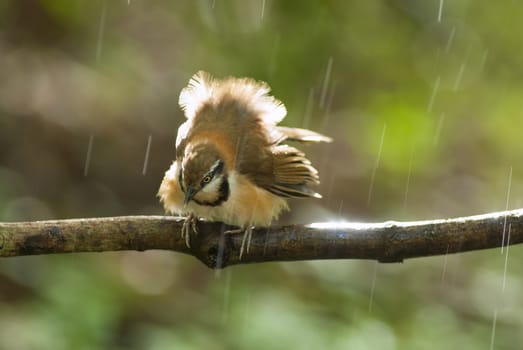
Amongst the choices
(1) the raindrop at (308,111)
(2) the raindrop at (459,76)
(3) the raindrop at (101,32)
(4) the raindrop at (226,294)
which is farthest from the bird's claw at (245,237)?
(3) the raindrop at (101,32)

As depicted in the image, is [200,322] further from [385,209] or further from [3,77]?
[3,77]

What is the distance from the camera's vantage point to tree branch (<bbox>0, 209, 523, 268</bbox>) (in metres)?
3.19

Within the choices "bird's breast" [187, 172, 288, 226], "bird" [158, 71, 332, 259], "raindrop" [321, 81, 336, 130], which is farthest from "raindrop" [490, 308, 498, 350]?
"raindrop" [321, 81, 336, 130]

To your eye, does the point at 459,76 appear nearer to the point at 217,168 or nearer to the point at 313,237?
the point at 217,168

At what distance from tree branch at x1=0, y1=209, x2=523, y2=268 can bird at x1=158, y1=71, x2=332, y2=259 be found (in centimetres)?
60

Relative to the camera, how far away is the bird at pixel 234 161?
436cm

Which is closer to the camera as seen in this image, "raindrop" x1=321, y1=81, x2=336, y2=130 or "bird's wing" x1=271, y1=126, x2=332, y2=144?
"bird's wing" x1=271, y1=126, x2=332, y2=144

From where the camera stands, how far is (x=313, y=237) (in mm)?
3385

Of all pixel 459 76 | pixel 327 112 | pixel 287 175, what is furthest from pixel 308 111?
pixel 287 175

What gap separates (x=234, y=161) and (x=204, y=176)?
389mm

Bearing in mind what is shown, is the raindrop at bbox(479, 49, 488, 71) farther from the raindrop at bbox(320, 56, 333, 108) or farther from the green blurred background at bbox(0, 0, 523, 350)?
the raindrop at bbox(320, 56, 333, 108)

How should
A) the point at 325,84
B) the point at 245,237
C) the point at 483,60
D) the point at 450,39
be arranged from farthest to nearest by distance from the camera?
the point at 325,84
the point at 450,39
the point at 483,60
the point at 245,237

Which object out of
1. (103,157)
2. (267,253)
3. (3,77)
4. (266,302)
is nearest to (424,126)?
(266,302)

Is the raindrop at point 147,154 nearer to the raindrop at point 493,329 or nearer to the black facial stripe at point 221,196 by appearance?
the black facial stripe at point 221,196
